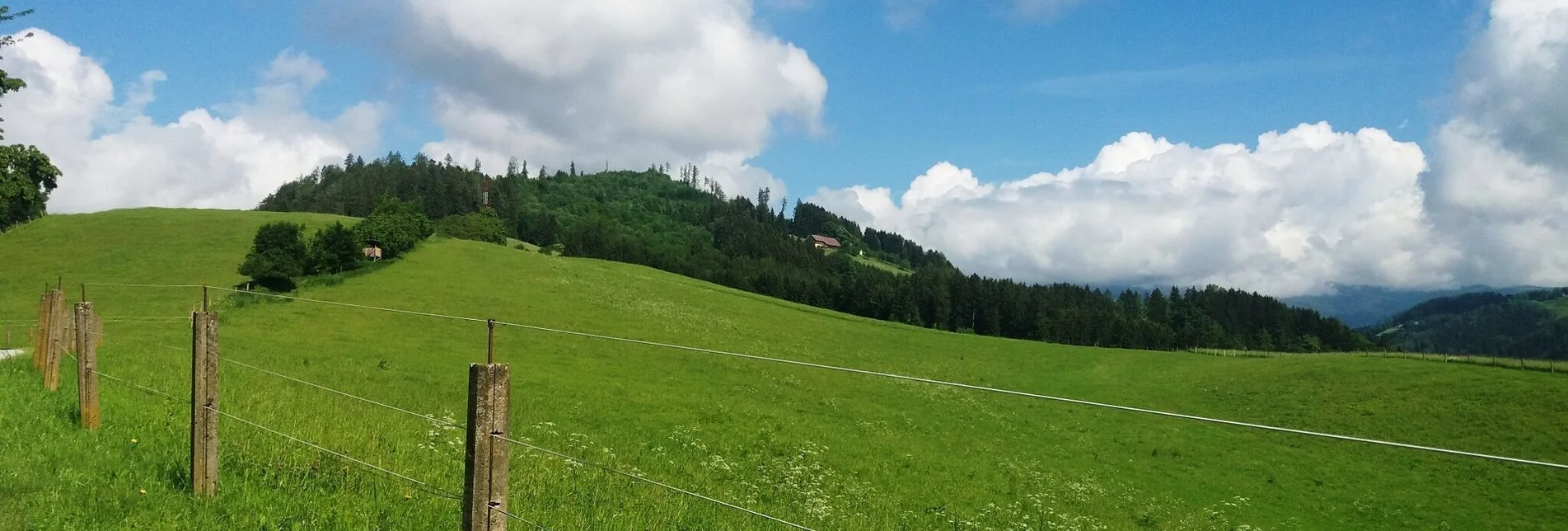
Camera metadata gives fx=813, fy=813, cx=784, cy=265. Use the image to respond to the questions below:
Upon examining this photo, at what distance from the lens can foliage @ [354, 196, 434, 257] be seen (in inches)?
2808

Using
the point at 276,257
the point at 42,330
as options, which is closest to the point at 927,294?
the point at 276,257

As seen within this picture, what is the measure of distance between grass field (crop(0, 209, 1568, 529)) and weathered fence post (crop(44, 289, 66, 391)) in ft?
2.41

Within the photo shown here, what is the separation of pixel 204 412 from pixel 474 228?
11311 cm

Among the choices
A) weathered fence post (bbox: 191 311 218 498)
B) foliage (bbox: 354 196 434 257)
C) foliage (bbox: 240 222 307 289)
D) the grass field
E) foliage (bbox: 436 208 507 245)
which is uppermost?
foliage (bbox: 436 208 507 245)

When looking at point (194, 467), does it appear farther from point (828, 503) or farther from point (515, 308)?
point (515, 308)

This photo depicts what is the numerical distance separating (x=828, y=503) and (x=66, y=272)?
247 ft

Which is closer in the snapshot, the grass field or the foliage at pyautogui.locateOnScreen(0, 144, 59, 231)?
the grass field

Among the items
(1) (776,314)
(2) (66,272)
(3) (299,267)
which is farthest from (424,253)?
(1) (776,314)

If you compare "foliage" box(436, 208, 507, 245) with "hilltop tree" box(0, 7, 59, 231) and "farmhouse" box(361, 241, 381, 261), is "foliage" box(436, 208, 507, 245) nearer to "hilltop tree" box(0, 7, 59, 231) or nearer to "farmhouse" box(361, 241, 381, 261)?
"farmhouse" box(361, 241, 381, 261)

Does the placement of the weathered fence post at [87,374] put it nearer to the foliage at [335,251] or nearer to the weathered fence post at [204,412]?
the weathered fence post at [204,412]

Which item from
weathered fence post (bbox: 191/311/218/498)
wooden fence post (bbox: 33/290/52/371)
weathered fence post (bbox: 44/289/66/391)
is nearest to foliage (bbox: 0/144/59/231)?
wooden fence post (bbox: 33/290/52/371)

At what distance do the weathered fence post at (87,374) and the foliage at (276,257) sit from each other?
54.3 meters

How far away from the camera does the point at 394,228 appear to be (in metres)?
73.8

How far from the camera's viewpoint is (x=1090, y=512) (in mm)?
21422
